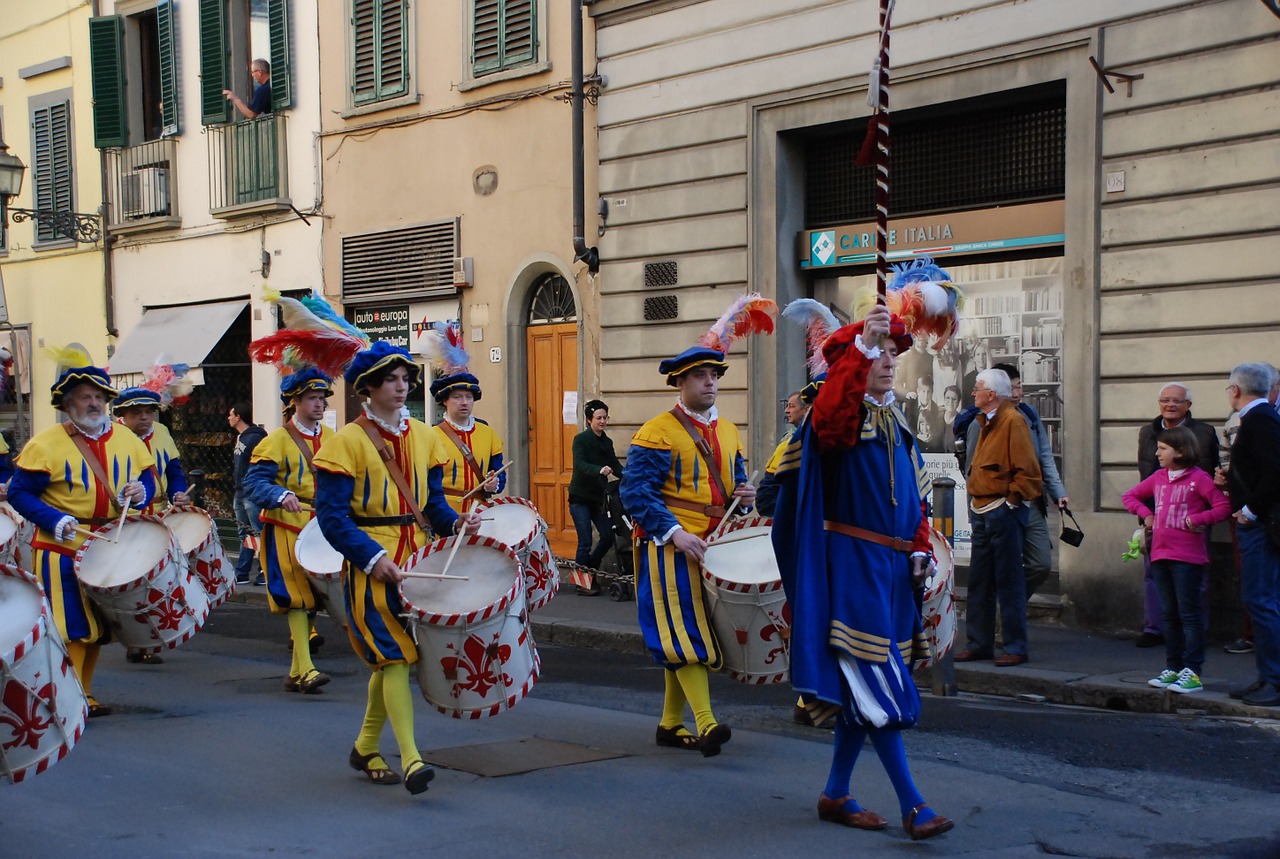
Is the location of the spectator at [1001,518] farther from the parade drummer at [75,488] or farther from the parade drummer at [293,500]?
the parade drummer at [75,488]

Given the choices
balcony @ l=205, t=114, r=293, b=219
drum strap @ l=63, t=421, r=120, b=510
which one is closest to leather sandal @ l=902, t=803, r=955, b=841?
drum strap @ l=63, t=421, r=120, b=510

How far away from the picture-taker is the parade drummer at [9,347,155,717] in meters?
8.27

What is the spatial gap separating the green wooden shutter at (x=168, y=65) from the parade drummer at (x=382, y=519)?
53.6 feet

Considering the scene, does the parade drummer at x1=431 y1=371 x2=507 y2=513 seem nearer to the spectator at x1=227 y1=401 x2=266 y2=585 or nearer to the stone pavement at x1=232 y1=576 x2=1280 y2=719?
the stone pavement at x1=232 y1=576 x2=1280 y2=719

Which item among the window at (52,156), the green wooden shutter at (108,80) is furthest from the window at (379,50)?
the window at (52,156)

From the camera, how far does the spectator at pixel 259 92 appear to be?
1992 centimetres

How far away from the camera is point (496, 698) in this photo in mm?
6203

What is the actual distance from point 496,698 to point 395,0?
13828 millimetres

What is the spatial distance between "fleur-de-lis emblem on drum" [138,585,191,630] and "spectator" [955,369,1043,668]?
4.98m

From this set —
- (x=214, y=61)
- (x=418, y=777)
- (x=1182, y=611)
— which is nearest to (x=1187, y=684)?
(x=1182, y=611)

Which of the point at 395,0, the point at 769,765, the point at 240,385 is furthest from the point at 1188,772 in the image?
the point at 240,385

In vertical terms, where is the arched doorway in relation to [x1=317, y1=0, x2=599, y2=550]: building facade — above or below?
below

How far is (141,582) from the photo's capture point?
8.20 m

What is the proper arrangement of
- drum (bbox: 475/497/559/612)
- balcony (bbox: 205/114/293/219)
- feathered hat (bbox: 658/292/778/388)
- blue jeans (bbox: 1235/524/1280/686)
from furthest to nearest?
balcony (bbox: 205/114/293/219) < drum (bbox: 475/497/559/612) < blue jeans (bbox: 1235/524/1280/686) < feathered hat (bbox: 658/292/778/388)
